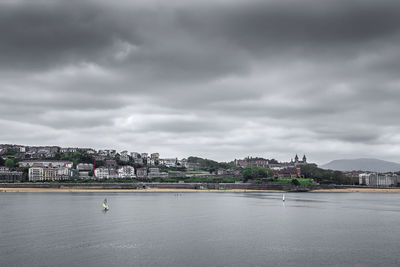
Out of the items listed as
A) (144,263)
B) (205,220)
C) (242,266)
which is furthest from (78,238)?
(205,220)

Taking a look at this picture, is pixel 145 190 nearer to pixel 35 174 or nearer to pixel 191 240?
pixel 35 174

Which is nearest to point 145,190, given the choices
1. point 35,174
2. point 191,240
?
point 35,174

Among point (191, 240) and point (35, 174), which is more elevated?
point (35, 174)

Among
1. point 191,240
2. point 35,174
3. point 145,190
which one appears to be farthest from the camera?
point 35,174

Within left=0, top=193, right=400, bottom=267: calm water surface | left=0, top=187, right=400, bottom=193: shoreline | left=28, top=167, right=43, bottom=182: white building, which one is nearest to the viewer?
left=0, top=193, right=400, bottom=267: calm water surface

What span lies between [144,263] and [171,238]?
10.1 meters

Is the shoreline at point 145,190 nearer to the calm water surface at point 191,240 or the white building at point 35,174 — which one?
the white building at point 35,174

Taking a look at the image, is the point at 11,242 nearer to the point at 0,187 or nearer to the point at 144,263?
the point at 144,263

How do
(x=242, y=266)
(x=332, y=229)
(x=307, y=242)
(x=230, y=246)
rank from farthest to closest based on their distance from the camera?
(x=332, y=229), (x=307, y=242), (x=230, y=246), (x=242, y=266)

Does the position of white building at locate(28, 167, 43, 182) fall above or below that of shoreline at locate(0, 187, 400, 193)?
above

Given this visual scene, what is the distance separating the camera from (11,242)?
35438 millimetres

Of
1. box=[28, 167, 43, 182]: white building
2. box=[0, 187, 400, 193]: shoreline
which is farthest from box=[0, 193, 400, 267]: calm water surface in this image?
box=[28, 167, 43, 182]: white building

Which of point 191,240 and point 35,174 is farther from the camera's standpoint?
point 35,174

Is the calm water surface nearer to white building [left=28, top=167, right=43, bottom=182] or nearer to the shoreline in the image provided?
the shoreline
